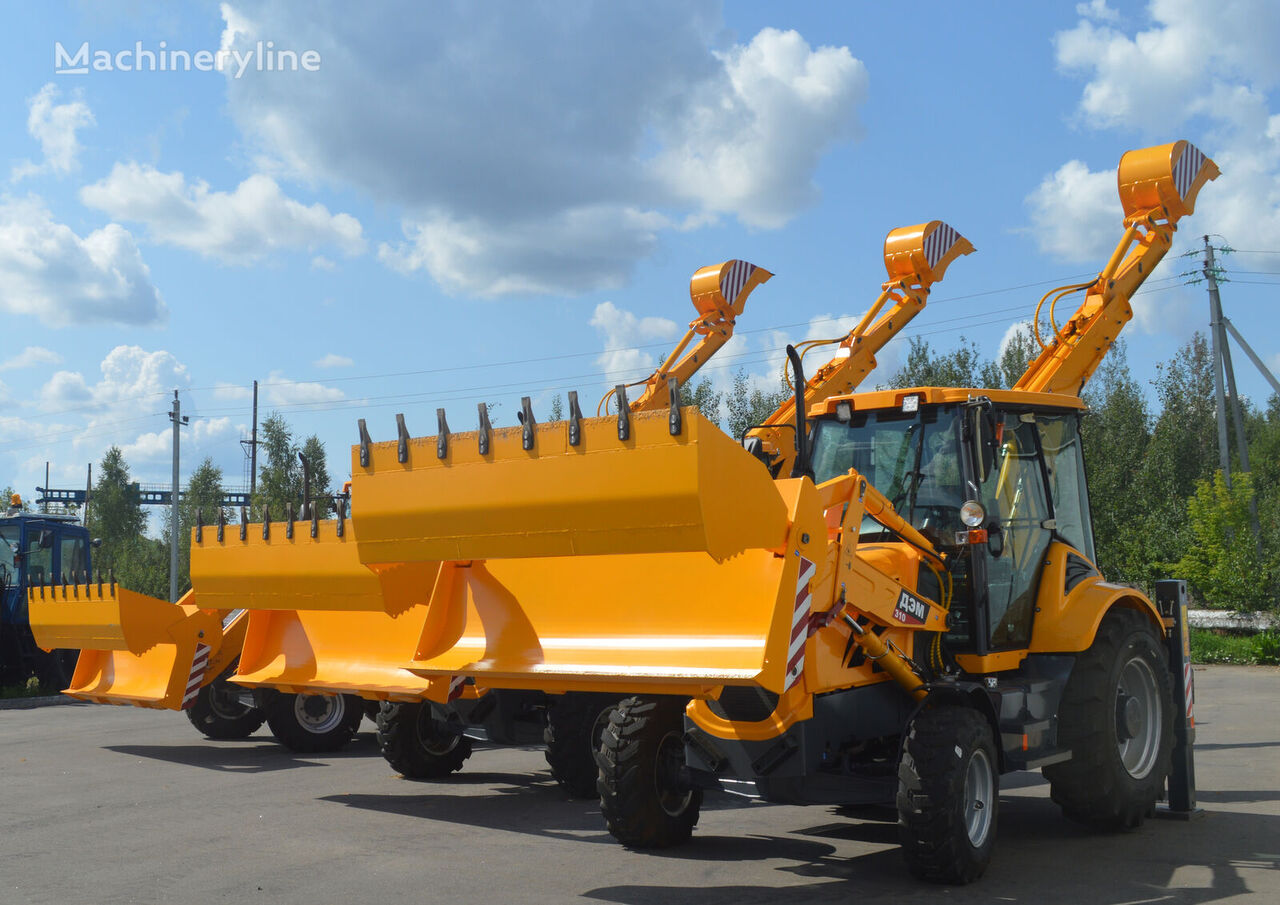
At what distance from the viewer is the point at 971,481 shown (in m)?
7.16

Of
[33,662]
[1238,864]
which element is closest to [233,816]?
[1238,864]

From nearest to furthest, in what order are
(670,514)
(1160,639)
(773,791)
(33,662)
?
(670,514), (773,791), (1160,639), (33,662)

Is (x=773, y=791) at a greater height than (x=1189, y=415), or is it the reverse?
(x=1189, y=415)

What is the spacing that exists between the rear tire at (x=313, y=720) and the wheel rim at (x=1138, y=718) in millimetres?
7271

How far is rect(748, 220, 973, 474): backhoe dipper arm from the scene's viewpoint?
11547 millimetres

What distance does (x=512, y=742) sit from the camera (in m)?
9.23

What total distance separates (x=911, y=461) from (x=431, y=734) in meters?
4.91

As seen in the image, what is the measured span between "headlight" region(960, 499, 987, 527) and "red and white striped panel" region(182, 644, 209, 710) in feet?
25.2

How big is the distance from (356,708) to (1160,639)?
7.53 m

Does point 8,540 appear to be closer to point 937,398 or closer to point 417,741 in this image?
point 417,741

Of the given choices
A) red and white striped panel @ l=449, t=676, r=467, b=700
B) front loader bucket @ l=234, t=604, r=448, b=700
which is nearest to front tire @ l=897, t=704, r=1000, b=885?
red and white striped panel @ l=449, t=676, r=467, b=700

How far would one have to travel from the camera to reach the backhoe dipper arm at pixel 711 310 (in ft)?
42.4

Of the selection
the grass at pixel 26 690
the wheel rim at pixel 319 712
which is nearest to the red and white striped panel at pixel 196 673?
the wheel rim at pixel 319 712

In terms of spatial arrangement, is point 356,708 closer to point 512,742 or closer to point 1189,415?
point 512,742
